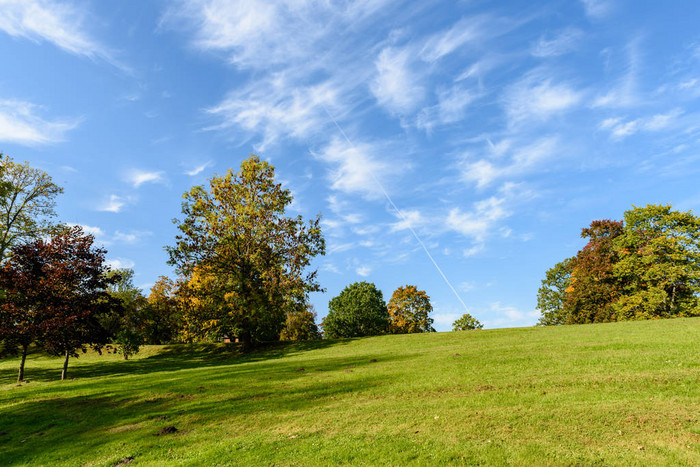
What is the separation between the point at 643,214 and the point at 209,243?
5534 centimetres

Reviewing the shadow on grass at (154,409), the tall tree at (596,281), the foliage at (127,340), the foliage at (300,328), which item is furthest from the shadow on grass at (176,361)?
the tall tree at (596,281)

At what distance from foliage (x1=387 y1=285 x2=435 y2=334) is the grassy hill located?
2213 inches

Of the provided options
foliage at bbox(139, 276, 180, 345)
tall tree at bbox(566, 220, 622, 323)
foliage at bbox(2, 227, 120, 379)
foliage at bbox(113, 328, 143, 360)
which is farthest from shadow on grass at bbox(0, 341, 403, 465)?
tall tree at bbox(566, 220, 622, 323)

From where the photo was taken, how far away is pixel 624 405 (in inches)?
377

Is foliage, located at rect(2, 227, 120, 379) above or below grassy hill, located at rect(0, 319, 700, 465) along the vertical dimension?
above

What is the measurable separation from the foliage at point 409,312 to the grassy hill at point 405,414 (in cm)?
5620

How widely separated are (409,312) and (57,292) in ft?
201

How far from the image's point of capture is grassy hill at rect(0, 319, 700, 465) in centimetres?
780

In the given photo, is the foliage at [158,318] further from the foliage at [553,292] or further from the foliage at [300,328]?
the foliage at [553,292]

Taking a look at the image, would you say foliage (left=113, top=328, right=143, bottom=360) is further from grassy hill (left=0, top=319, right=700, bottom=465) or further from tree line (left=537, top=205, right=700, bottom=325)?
tree line (left=537, top=205, right=700, bottom=325)

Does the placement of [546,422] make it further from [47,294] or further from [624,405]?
[47,294]

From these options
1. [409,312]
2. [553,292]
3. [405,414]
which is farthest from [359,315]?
[405,414]

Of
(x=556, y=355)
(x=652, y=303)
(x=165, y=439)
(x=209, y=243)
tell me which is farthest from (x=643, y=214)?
(x=165, y=439)

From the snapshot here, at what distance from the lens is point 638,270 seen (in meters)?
46.8
